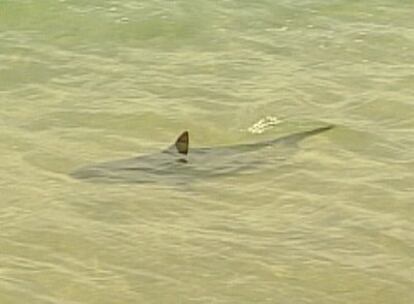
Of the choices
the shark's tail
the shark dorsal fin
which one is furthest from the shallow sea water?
the shark dorsal fin

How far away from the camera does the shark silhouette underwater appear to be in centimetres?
523

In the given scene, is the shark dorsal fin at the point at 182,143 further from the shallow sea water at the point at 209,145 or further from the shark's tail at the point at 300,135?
the shark's tail at the point at 300,135

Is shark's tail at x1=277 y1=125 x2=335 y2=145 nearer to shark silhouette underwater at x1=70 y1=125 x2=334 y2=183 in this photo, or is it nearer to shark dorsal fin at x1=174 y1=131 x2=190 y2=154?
shark silhouette underwater at x1=70 y1=125 x2=334 y2=183

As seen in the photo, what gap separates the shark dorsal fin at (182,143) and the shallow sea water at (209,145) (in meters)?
0.24

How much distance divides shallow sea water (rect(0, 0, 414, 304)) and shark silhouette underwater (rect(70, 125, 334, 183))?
0.08 m

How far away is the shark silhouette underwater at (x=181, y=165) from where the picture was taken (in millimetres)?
5234

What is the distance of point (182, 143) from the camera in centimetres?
541

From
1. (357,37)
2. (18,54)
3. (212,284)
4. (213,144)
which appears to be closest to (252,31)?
(357,37)

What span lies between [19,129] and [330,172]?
5.46ft

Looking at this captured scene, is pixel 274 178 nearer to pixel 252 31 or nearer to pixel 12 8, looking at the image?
pixel 252 31

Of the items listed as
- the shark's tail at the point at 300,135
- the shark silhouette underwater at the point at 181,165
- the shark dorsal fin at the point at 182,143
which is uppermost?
the shark dorsal fin at the point at 182,143

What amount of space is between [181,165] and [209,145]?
1.35ft

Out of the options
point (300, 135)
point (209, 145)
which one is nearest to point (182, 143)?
point (209, 145)

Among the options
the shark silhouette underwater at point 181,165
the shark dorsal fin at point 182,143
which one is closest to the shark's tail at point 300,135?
the shark silhouette underwater at point 181,165
